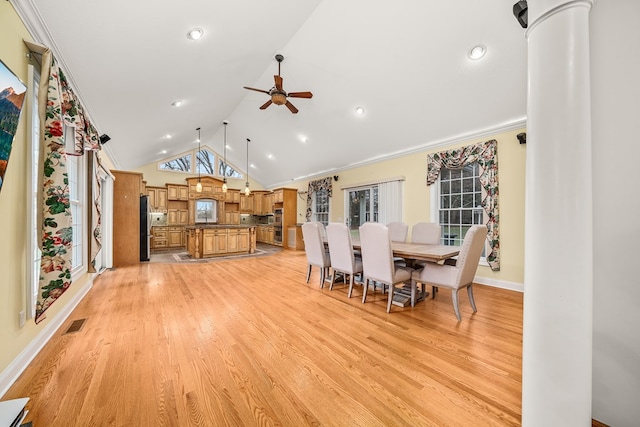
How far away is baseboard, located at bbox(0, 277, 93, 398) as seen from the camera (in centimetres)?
144

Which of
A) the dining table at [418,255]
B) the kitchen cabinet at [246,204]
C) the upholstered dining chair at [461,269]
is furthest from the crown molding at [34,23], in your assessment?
the kitchen cabinet at [246,204]

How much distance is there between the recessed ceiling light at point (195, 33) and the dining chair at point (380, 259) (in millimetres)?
2840

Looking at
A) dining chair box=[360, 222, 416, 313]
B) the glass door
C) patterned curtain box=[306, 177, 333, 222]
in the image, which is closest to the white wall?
dining chair box=[360, 222, 416, 313]

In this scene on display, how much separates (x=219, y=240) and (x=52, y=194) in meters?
4.89

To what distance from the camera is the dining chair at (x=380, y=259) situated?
2.65m

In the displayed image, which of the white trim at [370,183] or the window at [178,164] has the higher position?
the window at [178,164]

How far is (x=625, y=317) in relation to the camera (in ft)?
3.76

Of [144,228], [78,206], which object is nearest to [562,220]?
[78,206]

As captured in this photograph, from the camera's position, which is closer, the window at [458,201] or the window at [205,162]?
the window at [458,201]

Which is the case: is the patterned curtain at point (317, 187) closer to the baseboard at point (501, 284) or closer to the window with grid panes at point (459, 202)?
the window with grid panes at point (459, 202)

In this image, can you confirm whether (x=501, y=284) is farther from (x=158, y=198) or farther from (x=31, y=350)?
(x=158, y=198)

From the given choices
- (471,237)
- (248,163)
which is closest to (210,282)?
(471,237)

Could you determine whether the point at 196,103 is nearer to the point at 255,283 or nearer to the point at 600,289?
the point at 255,283

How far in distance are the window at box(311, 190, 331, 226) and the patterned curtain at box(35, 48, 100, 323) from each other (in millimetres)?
5880
